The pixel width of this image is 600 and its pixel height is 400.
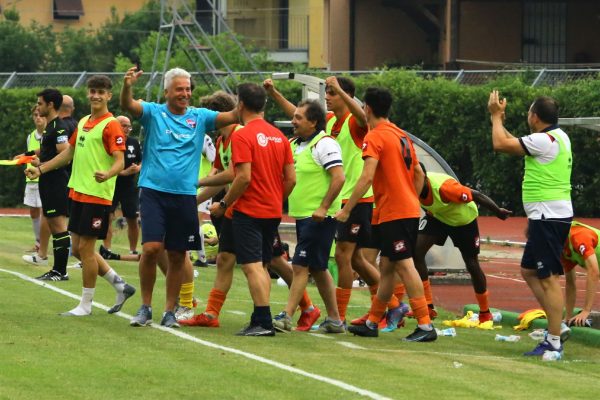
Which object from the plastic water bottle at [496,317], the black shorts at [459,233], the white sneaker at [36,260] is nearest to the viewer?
the black shorts at [459,233]

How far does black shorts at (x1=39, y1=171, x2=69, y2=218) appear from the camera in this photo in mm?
16953

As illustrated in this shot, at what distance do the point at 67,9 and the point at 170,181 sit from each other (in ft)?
208

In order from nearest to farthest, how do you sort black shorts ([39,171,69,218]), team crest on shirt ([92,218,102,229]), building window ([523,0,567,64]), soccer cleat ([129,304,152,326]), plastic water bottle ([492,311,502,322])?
1. soccer cleat ([129,304,152,326])
2. team crest on shirt ([92,218,102,229])
3. plastic water bottle ([492,311,502,322])
4. black shorts ([39,171,69,218])
5. building window ([523,0,567,64])

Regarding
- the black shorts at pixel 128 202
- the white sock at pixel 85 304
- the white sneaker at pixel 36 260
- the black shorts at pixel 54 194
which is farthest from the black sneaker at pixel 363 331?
the black shorts at pixel 128 202

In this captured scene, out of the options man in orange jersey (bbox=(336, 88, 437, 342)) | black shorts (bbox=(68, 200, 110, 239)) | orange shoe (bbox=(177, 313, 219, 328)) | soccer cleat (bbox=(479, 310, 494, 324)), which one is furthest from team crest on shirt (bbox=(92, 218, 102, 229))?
soccer cleat (bbox=(479, 310, 494, 324))

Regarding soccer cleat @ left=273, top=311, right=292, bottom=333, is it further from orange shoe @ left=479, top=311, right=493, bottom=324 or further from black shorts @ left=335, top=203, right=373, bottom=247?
orange shoe @ left=479, top=311, right=493, bottom=324

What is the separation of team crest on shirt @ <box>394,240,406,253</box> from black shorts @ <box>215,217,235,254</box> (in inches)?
55.2

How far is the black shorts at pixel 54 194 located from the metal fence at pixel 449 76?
48.4 ft

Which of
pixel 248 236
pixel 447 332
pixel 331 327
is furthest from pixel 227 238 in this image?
pixel 447 332

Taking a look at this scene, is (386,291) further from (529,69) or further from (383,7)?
(383,7)

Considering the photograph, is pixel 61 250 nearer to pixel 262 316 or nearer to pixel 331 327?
pixel 331 327

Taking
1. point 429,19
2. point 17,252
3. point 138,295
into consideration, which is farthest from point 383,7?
point 138,295

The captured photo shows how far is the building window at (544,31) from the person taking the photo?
45375mm

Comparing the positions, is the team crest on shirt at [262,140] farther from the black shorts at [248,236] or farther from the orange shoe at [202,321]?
the orange shoe at [202,321]
